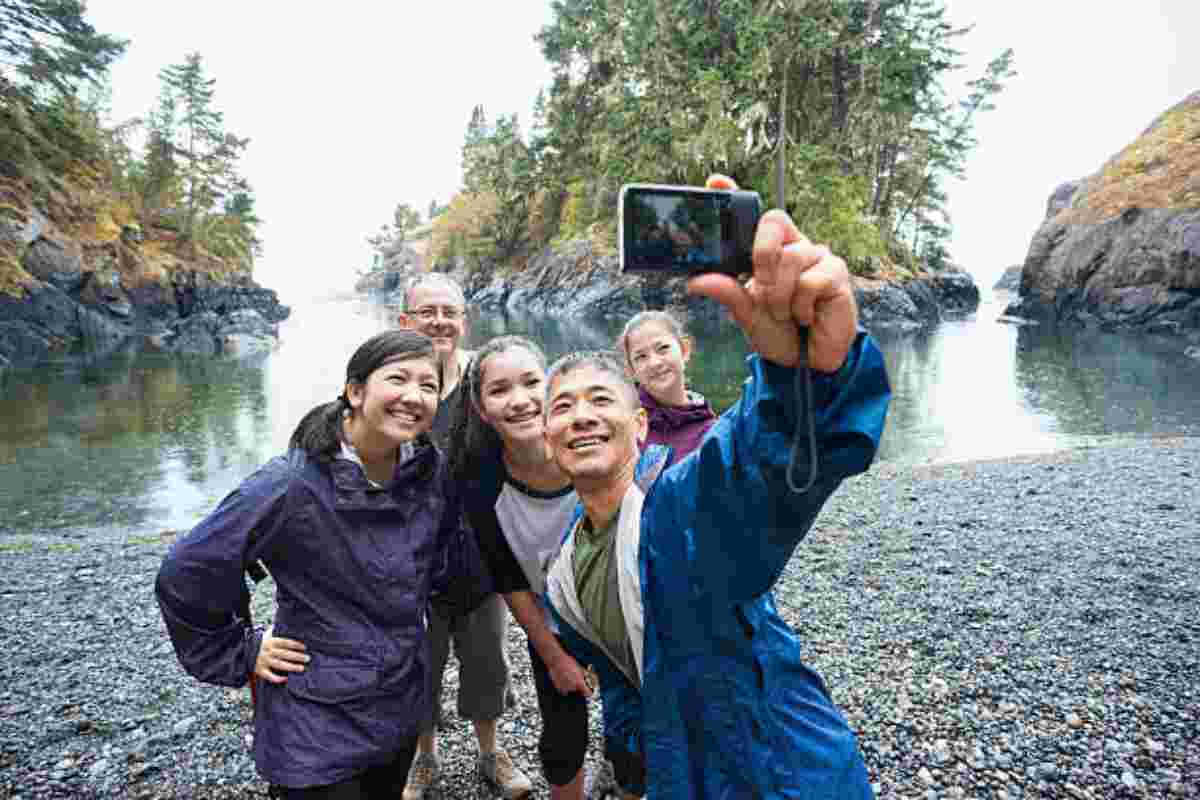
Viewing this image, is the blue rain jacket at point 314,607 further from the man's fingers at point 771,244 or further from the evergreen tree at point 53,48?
the evergreen tree at point 53,48

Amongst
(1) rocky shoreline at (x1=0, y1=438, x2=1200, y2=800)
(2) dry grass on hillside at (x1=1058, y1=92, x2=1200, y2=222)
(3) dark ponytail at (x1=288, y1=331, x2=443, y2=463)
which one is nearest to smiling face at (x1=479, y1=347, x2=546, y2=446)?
(3) dark ponytail at (x1=288, y1=331, x2=443, y2=463)

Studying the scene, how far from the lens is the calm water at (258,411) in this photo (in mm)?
11977

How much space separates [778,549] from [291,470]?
1635mm

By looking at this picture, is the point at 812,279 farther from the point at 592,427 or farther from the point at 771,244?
the point at 592,427

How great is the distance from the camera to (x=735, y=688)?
165 centimetres

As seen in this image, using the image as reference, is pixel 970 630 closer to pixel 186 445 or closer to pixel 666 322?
pixel 666 322

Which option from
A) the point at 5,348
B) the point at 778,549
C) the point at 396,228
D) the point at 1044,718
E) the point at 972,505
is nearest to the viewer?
the point at 778,549

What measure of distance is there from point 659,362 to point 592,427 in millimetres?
1793

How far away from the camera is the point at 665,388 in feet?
12.5

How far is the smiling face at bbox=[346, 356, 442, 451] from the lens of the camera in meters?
2.45

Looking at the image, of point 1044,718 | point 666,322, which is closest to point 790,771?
point 666,322

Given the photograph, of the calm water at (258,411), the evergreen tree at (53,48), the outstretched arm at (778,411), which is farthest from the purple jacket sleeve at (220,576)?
Result: the evergreen tree at (53,48)

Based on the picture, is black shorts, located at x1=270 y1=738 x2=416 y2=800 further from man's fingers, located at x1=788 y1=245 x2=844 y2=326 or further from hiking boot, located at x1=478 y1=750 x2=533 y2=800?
man's fingers, located at x1=788 y1=245 x2=844 y2=326

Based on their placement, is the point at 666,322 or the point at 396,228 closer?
the point at 666,322
